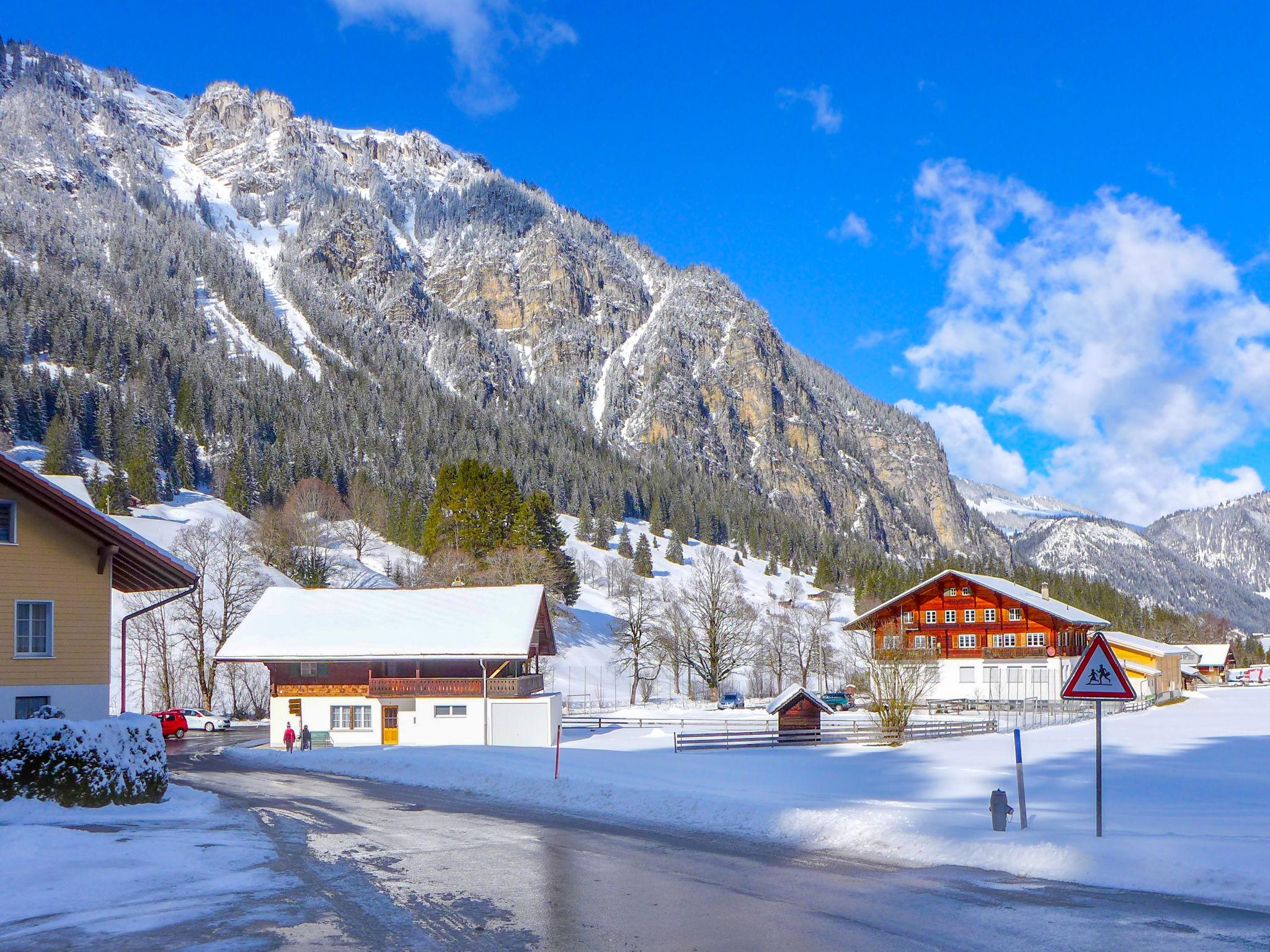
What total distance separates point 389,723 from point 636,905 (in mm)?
39297

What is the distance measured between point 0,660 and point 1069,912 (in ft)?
74.2

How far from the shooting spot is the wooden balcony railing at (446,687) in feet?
154

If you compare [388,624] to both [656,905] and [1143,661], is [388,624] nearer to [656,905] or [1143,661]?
[656,905]

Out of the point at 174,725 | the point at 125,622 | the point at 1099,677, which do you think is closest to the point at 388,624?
the point at 174,725

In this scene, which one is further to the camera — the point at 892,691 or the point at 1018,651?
the point at 1018,651

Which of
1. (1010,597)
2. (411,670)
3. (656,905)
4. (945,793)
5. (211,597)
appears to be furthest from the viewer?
(1010,597)

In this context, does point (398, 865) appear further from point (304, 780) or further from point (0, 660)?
point (304, 780)

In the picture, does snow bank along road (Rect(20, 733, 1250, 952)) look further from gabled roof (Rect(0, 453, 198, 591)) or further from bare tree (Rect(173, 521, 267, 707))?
bare tree (Rect(173, 521, 267, 707))

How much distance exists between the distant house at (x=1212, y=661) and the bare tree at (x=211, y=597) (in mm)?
122112

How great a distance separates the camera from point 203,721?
56.6 meters

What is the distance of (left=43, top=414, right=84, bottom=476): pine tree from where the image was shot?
112750 millimetres

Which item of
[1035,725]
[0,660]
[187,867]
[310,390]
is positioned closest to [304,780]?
[0,660]

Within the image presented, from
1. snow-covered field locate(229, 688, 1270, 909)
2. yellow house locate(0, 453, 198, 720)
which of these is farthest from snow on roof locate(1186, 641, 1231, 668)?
yellow house locate(0, 453, 198, 720)

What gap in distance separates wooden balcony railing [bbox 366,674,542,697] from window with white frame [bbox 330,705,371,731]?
51.0 inches
